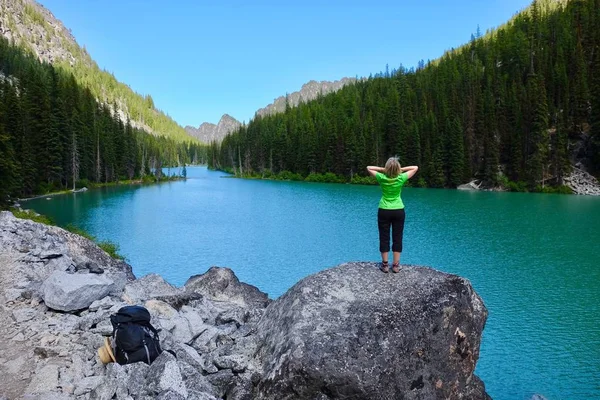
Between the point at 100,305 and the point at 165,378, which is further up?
the point at 100,305

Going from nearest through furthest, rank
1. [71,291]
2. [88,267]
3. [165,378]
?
[165,378]
[71,291]
[88,267]

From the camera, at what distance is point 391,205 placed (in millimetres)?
8258

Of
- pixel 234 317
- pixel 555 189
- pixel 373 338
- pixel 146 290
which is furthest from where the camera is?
pixel 555 189

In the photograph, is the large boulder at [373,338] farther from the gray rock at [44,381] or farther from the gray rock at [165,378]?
the gray rock at [44,381]

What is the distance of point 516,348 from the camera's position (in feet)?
44.6

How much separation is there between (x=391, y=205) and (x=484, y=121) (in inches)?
3898

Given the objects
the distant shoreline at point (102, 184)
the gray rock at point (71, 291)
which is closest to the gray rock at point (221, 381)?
the gray rock at point (71, 291)

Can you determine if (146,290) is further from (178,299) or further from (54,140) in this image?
(54,140)

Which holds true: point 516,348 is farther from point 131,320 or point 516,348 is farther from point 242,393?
point 131,320

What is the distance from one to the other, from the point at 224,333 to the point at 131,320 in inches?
84.1

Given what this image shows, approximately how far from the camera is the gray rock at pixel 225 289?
49.4 feet

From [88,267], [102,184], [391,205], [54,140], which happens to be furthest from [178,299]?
[102,184]

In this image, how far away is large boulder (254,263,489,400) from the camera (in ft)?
21.7

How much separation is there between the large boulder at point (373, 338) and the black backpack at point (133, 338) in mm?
1928
